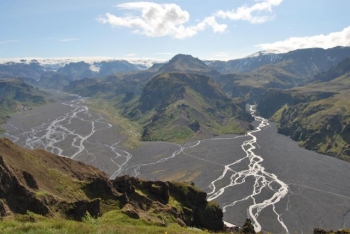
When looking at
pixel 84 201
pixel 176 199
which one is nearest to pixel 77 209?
pixel 84 201

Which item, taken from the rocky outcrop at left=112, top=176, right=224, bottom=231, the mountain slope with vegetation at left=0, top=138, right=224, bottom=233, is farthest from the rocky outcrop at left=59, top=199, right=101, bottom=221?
the rocky outcrop at left=112, top=176, right=224, bottom=231

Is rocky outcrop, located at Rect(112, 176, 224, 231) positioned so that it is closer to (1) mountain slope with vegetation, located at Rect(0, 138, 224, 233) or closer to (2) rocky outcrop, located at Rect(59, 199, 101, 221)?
(1) mountain slope with vegetation, located at Rect(0, 138, 224, 233)

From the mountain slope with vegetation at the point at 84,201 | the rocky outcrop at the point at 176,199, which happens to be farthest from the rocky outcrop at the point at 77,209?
the rocky outcrop at the point at 176,199

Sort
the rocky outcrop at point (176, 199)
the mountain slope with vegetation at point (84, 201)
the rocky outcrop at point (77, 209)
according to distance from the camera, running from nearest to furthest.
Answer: the mountain slope with vegetation at point (84, 201) → the rocky outcrop at point (77, 209) → the rocky outcrop at point (176, 199)

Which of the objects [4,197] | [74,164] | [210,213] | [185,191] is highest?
[4,197]

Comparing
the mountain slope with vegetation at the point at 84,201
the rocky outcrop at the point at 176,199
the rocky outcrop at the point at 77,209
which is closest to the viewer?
the mountain slope with vegetation at the point at 84,201

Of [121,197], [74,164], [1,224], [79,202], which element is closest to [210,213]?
[121,197]

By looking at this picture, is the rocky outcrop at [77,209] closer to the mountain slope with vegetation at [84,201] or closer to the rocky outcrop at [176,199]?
the mountain slope with vegetation at [84,201]

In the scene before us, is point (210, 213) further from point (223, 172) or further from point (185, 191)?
point (223, 172)

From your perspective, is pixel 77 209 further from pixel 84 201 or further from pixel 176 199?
pixel 176 199
